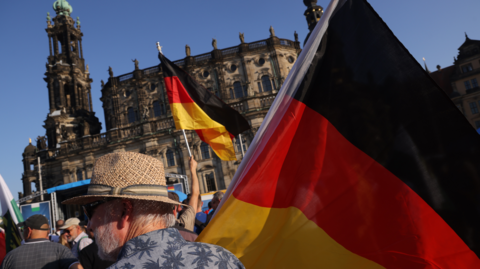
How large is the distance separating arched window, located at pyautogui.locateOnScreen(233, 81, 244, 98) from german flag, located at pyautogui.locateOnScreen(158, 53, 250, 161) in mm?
30172

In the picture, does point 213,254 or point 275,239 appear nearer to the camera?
point 213,254

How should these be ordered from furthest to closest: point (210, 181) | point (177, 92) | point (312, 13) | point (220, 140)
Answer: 1. point (210, 181)
2. point (312, 13)
3. point (177, 92)
4. point (220, 140)

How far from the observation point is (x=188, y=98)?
7.16 metres

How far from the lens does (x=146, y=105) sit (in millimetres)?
38531

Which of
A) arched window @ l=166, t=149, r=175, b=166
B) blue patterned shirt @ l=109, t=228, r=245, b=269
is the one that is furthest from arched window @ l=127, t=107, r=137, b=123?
blue patterned shirt @ l=109, t=228, r=245, b=269

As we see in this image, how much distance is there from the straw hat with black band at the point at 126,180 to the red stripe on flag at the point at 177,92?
18.0 feet

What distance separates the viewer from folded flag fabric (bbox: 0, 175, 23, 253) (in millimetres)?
5715

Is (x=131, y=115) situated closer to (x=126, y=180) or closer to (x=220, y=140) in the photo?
(x=220, y=140)

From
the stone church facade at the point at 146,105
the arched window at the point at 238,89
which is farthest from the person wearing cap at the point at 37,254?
the arched window at the point at 238,89

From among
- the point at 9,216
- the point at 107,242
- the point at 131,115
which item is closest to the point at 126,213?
the point at 107,242

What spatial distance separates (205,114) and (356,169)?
5.19 m

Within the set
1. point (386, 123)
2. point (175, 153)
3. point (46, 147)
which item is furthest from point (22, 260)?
point (46, 147)

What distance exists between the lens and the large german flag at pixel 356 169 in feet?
6.34

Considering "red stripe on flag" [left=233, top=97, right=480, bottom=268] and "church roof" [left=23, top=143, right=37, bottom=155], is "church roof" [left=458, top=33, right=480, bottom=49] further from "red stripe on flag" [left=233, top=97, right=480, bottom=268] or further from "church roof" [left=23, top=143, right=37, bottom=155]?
"church roof" [left=23, top=143, right=37, bottom=155]
